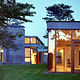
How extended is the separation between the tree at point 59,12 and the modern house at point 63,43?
2081 centimetres

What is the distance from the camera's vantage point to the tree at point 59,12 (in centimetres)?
3581

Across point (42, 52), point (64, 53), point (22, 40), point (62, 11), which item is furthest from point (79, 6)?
point (64, 53)

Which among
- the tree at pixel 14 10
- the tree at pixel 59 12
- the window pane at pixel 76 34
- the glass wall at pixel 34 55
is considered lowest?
the glass wall at pixel 34 55

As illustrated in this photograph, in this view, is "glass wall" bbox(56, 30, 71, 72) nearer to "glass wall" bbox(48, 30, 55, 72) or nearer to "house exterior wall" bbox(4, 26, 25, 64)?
"glass wall" bbox(48, 30, 55, 72)

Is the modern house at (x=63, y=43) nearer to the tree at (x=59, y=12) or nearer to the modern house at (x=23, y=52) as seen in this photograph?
the modern house at (x=23, y=52)

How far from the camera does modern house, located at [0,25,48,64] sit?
30.0 m

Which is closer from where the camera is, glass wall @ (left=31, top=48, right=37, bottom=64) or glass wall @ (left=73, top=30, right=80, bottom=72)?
glass wall @ (left=73, top=30, right=80, bottom=72)

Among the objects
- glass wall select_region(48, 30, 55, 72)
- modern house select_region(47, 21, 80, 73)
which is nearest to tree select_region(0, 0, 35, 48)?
modern house select_region(47, 21, 80, 73)

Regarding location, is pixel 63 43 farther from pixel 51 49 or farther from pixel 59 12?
pixel 59 12

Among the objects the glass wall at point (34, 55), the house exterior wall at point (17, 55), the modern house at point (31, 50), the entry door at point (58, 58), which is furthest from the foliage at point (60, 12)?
the entry door at point (58, 58)

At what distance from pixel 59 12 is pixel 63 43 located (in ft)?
70.8

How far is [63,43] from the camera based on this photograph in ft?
49.0

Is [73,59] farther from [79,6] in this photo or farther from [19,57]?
[79,6]

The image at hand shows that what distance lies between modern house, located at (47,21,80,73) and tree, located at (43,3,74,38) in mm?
20813
